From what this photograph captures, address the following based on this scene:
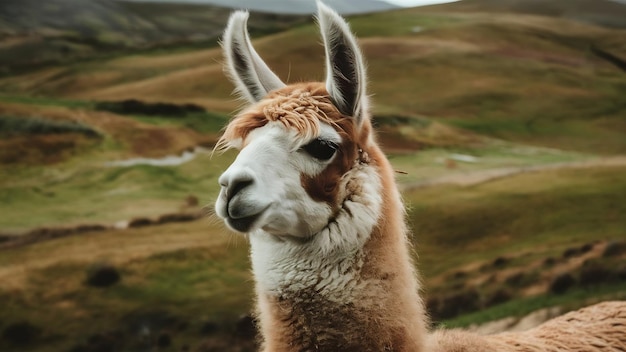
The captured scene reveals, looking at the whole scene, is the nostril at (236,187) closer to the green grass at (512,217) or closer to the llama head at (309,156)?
the llama head at (309,156)

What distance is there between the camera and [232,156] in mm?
9398

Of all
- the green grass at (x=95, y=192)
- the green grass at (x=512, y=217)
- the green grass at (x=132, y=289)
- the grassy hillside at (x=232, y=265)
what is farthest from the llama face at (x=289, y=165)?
the green grass at (x=95, y=192)

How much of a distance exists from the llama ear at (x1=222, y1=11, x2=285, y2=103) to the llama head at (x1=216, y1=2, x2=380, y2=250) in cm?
19

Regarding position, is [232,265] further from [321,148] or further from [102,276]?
[321,148]

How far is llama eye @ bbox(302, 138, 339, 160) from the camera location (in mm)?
2465

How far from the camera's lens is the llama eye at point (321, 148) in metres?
2.46

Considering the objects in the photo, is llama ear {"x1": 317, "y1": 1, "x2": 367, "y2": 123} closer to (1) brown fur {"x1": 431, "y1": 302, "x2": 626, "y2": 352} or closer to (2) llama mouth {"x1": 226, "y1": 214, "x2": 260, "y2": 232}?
(2) llama mouth {"x1": 226, "y1": 214, "x2": 260, "y2": 232}

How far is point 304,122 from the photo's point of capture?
2434 millimetres

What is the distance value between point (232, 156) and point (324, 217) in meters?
7.05

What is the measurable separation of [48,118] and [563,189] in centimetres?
769

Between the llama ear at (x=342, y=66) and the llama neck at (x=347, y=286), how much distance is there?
0.27m

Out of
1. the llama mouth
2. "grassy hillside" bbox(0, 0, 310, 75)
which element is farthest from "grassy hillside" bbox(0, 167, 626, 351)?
the llama mouth

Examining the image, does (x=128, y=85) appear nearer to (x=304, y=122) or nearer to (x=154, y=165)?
(x=154, y=165)

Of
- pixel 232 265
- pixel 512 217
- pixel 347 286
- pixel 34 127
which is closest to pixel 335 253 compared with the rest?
pixel 347 286
